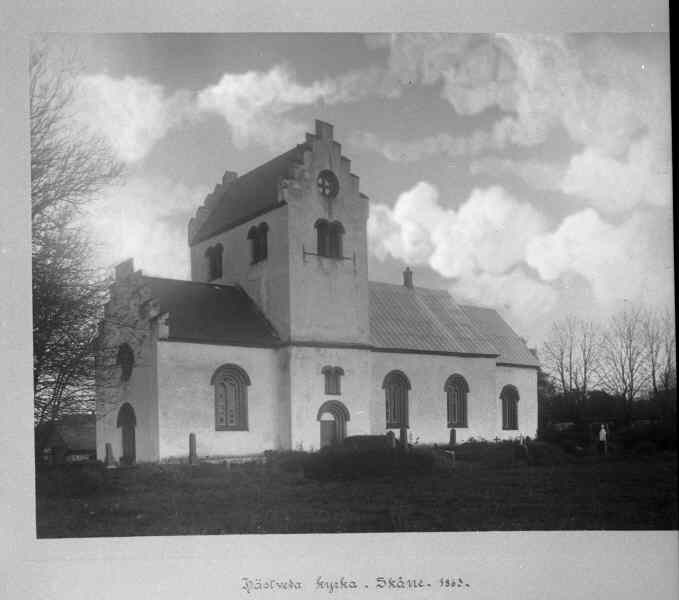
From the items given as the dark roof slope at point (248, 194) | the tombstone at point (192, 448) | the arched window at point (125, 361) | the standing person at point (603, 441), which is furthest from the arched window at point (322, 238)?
the standing person at point (603, 441)

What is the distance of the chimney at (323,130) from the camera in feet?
22.2

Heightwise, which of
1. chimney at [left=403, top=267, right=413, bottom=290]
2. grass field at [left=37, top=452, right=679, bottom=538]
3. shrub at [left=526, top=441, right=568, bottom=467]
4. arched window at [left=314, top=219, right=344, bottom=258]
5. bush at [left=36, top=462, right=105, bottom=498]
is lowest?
grass field at [left=37, top=452, right=679, bottom=538]

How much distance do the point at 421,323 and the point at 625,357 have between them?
3.30 metres

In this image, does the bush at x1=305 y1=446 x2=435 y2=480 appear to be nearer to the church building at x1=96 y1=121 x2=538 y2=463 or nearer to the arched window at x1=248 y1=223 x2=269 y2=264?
the church building at x1=96 y1=121 x2=538 y2=463

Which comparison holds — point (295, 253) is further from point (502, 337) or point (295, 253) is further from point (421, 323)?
point (502, 337)

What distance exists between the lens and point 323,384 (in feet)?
29.3

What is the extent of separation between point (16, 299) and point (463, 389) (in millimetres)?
5816

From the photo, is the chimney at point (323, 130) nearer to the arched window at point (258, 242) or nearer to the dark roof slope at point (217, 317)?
the dark roof slope at point (217, 317)

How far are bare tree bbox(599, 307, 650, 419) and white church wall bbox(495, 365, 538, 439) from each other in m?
1.22

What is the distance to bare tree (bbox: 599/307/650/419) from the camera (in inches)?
259

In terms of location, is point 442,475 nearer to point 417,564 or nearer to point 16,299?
point 417,564

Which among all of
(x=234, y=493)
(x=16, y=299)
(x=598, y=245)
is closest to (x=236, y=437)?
(x=234, y=493)

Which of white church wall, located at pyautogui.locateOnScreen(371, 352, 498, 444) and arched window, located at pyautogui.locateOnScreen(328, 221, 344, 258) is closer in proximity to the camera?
arched window, located at pyautogui.locateOnScreen(328, 221, 344, 258)

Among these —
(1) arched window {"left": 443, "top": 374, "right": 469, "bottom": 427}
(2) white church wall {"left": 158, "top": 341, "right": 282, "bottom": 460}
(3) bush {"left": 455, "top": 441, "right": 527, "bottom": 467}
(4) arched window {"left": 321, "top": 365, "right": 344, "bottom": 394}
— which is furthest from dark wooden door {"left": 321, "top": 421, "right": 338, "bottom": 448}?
(1) arched window {"left": 443, "top": 374, "right": 469, "bottom": 427}
